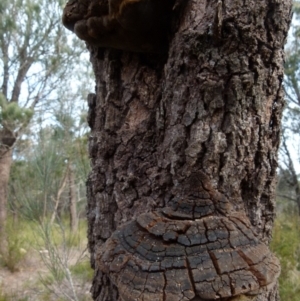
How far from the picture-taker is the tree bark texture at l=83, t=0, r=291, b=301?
A: 2.24 ft

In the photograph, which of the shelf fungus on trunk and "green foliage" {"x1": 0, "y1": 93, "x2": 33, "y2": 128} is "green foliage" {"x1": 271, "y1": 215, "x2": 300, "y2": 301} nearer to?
the shelf fungus on trunk

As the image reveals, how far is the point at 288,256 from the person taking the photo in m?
3.30

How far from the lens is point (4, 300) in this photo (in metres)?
3.62

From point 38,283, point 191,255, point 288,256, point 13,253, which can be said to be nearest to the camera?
point 191,255

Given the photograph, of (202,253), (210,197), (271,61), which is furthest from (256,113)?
(202,253)

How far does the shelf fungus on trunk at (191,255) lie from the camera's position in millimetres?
649

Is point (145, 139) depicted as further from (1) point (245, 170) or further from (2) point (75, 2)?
(2) point (75, 2)

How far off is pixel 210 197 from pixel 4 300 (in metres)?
3.50

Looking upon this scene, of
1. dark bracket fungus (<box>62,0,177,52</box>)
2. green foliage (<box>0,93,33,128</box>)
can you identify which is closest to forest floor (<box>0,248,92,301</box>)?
green foliage (<box>0,93,33,128</box>)

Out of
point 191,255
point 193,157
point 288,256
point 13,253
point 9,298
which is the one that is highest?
point 193,157

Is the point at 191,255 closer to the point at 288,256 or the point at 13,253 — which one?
the point at 288,256

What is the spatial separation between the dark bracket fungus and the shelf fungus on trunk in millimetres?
411

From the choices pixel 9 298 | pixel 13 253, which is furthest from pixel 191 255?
pixel 13 253

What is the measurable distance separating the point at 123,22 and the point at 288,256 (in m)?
3.00
